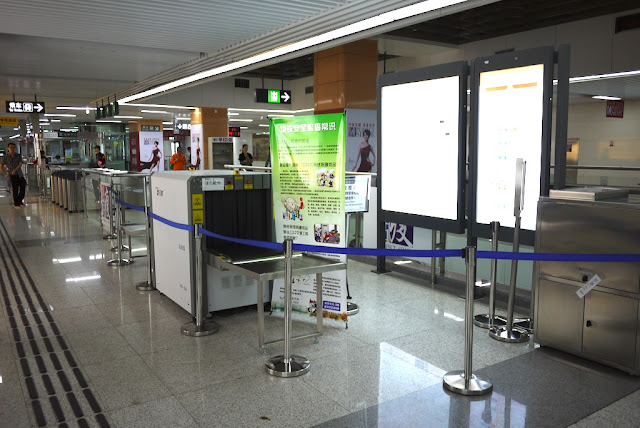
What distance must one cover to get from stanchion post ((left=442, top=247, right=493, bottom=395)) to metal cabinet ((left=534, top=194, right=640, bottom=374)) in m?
0.90

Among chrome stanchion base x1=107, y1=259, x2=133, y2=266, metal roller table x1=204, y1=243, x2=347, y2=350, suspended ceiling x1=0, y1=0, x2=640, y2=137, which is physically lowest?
chrome stanchion base x1=107, y1=259, x2=133, y2=266

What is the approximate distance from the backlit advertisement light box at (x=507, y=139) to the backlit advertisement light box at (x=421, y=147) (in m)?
0.33

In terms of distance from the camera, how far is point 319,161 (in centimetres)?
437

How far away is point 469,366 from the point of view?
139 inches

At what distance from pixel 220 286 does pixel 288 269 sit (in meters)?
1.49

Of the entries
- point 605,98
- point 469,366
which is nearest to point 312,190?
point 469,366

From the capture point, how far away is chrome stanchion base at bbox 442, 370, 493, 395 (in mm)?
3449

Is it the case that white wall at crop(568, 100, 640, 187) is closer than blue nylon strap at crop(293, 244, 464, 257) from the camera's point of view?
No

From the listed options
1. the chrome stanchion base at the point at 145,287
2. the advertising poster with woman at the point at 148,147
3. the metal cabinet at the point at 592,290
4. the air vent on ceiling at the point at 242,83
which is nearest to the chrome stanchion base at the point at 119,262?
the chrome stanchion base at the point at 145,287

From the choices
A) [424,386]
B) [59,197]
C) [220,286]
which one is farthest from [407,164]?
[59,197]

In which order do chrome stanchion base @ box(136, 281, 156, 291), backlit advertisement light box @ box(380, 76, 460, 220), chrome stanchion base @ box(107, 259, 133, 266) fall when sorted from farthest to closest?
chrome stanchion base @ box(107, 259, 133, 266)
chrome stanchion base @ box(136, 281, 156, 291)
backlit advertisement light box @ box(380, 76, 460, 220)

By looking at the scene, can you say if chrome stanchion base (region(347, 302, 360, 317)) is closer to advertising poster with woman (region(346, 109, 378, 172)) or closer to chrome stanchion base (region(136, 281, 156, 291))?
chrome stanchion base (region(136, 281, 156, 291))

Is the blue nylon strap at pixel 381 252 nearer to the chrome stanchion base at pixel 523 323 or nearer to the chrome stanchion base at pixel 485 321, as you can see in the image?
the chrome stanchion base at pixel 485 321

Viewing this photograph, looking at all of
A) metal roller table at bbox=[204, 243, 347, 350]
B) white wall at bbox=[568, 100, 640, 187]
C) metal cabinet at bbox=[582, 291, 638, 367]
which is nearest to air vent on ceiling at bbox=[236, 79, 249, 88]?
white wall at bbox=[568, 100, 640, 187]
